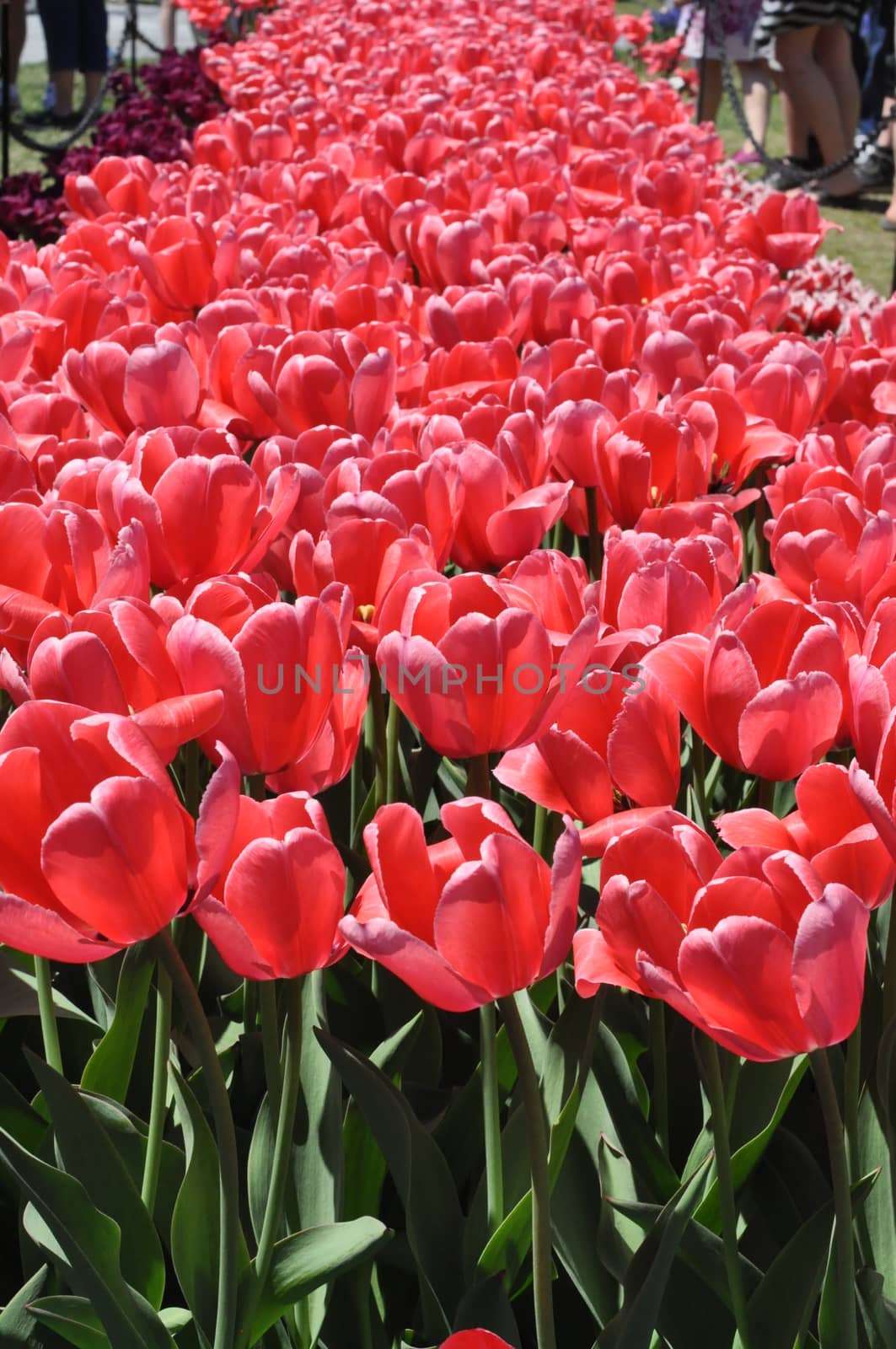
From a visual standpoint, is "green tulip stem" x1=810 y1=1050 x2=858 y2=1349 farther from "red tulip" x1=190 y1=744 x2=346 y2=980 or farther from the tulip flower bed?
"red tulip" x1=190 y1=744 x2=346 y2=980

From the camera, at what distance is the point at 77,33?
11.9m

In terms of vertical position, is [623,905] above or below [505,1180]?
above

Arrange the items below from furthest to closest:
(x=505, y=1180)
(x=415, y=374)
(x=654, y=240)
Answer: (x=654, y=240) → (x=415, y=374) → (x=505, y=1180)

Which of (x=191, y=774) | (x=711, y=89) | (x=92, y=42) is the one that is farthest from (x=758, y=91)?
(x=191, y=774)

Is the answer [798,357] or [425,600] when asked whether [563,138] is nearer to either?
[798,357]

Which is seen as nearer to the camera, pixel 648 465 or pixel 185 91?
pixel 648 465

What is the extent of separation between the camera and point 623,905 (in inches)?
35.7

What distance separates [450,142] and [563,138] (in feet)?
1.16

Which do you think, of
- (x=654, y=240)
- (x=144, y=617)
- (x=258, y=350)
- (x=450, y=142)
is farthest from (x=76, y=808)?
(x=450, y=142)

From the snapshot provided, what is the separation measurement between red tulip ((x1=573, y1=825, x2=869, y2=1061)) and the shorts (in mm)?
12301

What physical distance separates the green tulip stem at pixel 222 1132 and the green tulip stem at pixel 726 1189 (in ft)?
1.04

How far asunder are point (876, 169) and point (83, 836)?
13580 millimetres

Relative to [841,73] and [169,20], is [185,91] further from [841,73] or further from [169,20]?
[169,20]

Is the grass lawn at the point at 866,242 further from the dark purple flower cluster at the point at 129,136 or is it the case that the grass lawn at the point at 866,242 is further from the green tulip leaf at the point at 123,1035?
the green tulip leaf at the point at 123,1035
